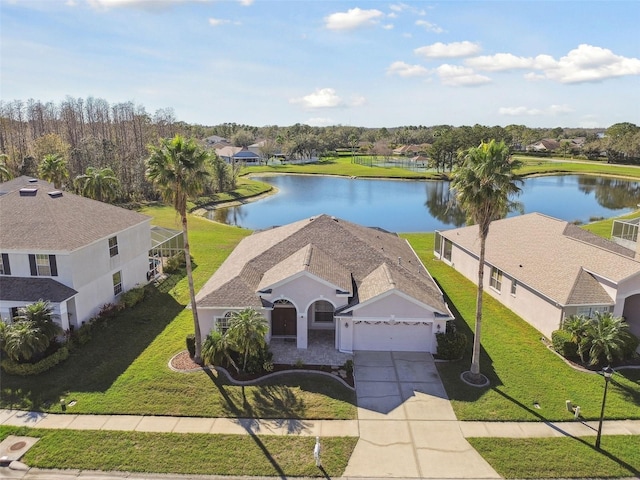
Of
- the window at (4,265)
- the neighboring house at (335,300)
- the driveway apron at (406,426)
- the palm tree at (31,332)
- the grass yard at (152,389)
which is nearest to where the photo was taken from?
the driveway apron at (406,426)

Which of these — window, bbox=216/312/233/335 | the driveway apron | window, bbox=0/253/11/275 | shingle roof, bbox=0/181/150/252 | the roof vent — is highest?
the roof vent

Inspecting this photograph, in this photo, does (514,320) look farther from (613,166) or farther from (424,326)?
(613,166)

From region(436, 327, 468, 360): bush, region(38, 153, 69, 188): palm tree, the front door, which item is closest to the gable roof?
region(436, 327, 468, 360): bush

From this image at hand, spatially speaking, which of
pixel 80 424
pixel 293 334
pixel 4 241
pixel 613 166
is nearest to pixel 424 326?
pixel 293 334

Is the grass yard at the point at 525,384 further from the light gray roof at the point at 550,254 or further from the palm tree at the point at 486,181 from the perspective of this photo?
the palm tree at the point at 486,181

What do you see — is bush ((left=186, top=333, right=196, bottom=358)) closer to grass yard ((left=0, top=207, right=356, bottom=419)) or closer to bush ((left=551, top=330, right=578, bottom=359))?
grass yard ((left=0, top=207, right=356, bottom=419))

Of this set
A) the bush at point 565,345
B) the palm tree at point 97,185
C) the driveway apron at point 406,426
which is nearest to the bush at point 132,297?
the driveway apron at point 406,426
